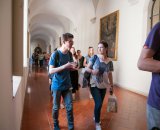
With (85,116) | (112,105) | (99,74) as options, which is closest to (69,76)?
(99,74)

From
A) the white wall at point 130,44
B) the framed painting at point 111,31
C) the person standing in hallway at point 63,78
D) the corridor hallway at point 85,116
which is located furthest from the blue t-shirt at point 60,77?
the framed painting at point 111,31

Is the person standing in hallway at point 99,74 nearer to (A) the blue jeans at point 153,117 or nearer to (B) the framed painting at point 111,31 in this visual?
(A) the blue jeans at point 153,117

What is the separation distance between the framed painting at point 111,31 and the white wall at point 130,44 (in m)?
0.24

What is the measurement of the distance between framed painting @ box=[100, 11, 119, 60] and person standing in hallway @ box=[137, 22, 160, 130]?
8230mm

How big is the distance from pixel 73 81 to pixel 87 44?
8172 mm

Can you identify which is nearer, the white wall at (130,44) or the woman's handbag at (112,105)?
the woman's handbag at (112,105)

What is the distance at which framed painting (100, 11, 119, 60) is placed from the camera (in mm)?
9578

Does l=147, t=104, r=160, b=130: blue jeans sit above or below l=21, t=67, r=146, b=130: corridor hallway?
above

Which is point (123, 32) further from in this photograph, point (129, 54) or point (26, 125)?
point (26, 125)

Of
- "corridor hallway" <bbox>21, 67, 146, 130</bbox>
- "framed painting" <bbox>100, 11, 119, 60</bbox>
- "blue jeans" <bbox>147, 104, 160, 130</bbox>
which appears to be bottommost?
"corridor hallway" <bbox>21, 67, 146, 130</bbox>

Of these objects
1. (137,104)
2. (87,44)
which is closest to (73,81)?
(137,104)

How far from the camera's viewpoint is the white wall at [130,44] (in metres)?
7.48

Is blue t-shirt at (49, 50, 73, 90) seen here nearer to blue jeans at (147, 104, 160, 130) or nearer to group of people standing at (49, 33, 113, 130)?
group of people standing at (49, 33, 113, 130)

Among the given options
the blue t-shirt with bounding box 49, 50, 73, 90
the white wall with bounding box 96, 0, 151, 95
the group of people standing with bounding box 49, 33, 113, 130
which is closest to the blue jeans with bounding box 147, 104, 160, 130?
the group of people standing with bounding box 49, 33, 113, 130
